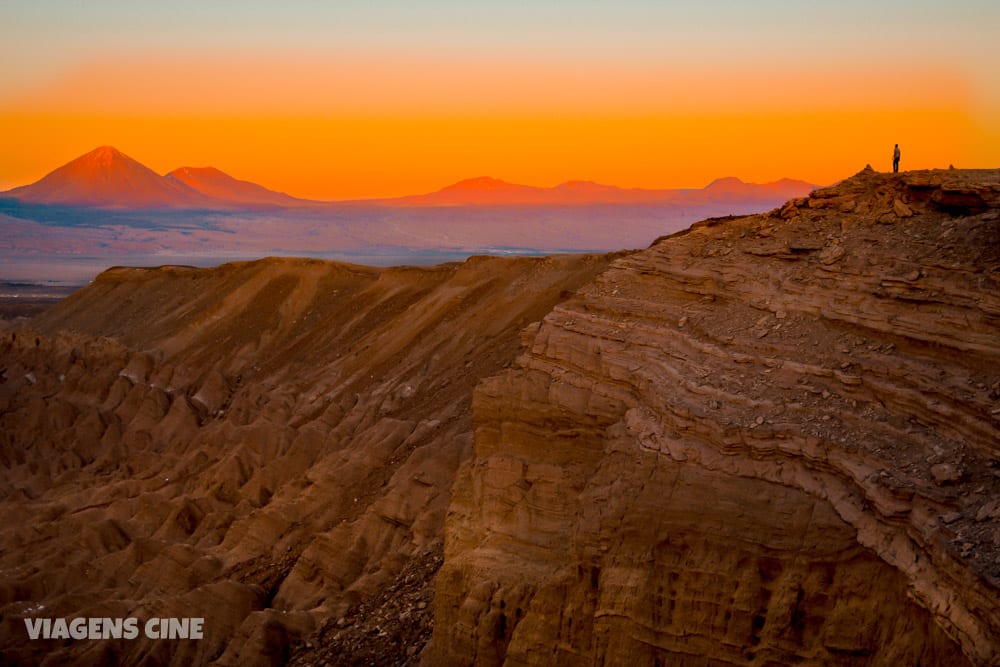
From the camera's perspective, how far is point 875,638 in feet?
36.0

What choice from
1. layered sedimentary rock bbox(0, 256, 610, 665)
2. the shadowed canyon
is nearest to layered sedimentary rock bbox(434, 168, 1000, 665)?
the shadowed canyon

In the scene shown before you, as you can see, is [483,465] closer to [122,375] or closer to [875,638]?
[875,638]

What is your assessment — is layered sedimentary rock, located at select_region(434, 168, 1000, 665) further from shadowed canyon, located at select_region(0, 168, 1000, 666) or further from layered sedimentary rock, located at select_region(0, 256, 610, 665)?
layered sedimentary rock, located at select_region(0, 256, 610, 665)

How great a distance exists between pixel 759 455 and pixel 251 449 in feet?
88.0

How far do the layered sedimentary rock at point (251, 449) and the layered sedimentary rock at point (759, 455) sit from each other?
Answer: 15.4 feet

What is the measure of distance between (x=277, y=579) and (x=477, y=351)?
11.3 m

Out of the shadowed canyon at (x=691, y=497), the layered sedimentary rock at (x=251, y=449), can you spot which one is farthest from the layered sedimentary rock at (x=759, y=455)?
the layered sedimentary rock at (x=251, y=449)

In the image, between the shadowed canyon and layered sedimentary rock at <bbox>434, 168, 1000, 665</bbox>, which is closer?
layered sedimentary rock at <bbox>434, 168, 1000, 665</bbox>

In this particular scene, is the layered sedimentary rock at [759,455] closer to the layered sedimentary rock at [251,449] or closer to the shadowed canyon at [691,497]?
the shadowed canyon at [691,497]

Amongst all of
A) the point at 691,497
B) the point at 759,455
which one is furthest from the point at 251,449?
the point at 759,455

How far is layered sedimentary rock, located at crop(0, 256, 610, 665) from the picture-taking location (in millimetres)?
24703

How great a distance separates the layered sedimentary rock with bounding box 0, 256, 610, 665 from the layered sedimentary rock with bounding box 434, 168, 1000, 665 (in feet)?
15.4

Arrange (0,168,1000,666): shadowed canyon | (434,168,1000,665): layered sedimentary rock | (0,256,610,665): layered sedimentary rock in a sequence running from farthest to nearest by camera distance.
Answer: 1. (0,256,610,665): layered sedimentary rock
2. (0,168,1000,666): shadowed canyon
3. (434,168,1000,665): layered sedimentary rock

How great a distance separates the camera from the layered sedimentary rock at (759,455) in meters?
10.9
